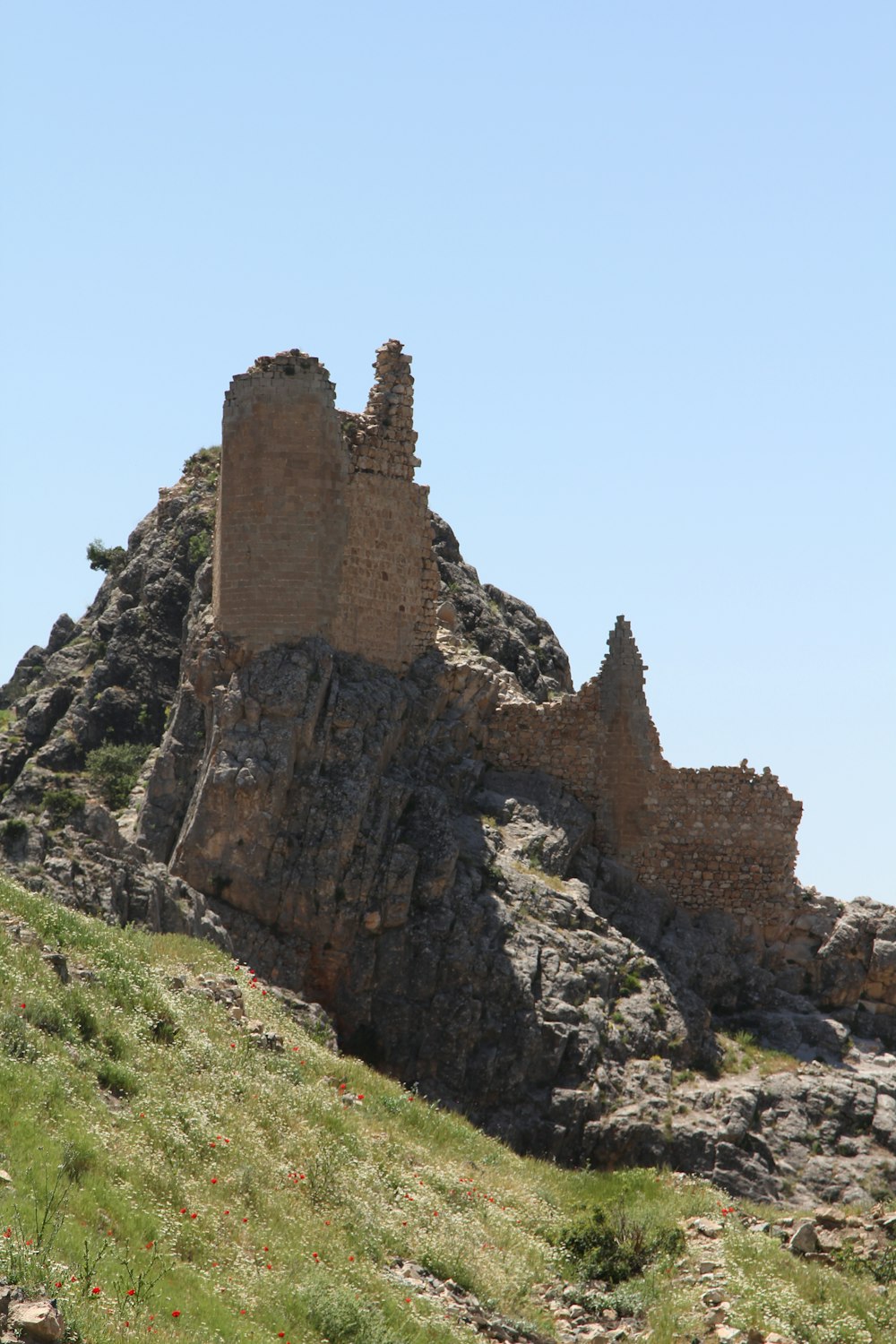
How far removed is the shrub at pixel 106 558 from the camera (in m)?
45.1

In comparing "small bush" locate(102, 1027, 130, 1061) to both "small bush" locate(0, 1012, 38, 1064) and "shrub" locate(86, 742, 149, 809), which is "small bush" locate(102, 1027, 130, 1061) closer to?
"small bush" locate(0, 1012, 38, 1064)

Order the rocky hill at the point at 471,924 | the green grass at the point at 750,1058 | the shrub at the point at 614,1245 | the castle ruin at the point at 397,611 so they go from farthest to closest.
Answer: the castle ruin at the point at 397,611 → the green grass at the point at 750,1058 → the rocky hill at the point at 471,924 → the shrub at the point at 614,1245

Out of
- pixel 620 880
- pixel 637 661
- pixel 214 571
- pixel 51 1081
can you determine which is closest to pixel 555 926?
pixel 620 880

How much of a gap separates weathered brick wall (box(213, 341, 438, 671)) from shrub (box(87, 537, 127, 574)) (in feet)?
35.6

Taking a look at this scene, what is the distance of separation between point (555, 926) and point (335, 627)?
6.17 m

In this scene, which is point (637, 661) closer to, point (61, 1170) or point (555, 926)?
point (555, 926)

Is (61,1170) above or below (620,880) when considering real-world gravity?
below

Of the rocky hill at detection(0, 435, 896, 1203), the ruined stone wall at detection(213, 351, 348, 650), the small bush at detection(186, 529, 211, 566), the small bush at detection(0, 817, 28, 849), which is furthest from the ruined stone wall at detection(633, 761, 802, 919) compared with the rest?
the small bush at detection(0, 817, 28, 849)

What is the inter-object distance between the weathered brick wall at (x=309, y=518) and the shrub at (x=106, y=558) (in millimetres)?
10862

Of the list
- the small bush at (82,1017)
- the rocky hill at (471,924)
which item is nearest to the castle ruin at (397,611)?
the rocky hill at (471,924)

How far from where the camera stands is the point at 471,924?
32.4 metres

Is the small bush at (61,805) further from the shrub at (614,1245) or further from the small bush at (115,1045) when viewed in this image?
the shrub at (614,1245)

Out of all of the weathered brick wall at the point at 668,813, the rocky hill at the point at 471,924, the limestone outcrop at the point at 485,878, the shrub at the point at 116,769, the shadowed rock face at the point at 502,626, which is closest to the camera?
the rocky hill at the point at 471,924

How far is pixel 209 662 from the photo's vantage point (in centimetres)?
3353
